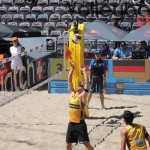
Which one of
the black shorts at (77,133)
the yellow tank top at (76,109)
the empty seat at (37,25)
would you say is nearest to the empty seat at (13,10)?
the empty seat at (37,25)

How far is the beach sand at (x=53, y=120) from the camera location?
36.7 ft

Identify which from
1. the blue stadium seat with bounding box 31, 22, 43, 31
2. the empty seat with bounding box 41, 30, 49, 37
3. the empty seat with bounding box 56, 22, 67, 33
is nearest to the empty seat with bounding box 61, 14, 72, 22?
the empty seat with bounding box 56, 22, 67, 33

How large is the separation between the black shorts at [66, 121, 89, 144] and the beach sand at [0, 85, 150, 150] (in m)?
1.47

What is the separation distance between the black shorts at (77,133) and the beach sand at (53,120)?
1.47m

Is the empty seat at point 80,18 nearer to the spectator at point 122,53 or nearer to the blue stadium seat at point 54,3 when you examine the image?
the blue stadium seat at point 54,3

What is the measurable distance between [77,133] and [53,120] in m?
3.98

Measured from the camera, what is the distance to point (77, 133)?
30.7 ft

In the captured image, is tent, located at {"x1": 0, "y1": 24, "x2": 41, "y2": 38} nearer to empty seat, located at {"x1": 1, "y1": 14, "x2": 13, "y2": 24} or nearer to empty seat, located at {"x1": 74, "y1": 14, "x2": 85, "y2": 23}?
empty seat, located at {"x1": 74, "y1": 14, "x2": 85, "y2": 23}

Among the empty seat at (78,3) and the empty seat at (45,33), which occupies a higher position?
the empty seat at (78,3)

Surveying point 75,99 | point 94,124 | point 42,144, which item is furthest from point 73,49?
point 75,99

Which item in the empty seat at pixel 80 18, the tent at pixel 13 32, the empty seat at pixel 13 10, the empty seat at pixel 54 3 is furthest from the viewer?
the empty seat at pixel 54 3

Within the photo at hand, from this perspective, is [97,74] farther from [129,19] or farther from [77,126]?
[129,19]

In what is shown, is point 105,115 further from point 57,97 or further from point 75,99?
point 75,99

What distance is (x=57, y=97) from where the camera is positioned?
1622 centimetres
